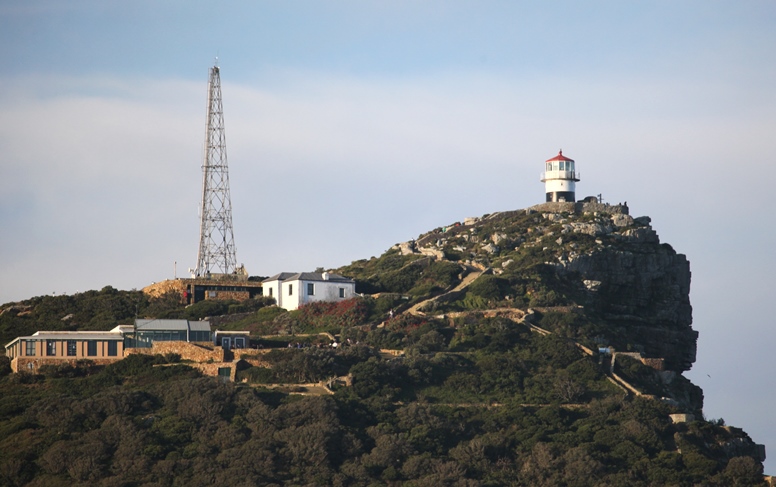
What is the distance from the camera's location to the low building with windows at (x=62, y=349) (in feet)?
275

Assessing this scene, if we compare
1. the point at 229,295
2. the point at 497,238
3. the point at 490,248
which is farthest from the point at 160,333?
the point at 497,238

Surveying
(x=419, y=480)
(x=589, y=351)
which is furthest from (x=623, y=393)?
(x=419, y=480)

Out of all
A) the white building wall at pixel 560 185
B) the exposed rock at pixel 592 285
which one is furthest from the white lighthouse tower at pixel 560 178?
the exposed rock at pixel 592 285

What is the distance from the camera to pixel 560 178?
112 m

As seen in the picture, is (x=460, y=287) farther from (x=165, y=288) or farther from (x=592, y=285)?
(x=165, y=288)

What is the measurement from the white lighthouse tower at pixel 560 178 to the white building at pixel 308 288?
756 inches

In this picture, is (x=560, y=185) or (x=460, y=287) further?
(x=560, y=185)

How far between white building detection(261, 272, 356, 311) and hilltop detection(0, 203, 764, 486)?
1529mm

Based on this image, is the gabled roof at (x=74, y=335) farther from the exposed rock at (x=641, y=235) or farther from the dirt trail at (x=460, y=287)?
the exposed rock at (x=641, y=235)

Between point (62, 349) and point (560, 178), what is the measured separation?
39850 millimetres

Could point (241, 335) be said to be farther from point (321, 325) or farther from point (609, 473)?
point (609, 473)

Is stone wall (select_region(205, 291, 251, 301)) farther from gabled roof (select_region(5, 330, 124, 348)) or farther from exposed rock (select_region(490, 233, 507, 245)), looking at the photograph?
exposed rock (select_region(490, 233, 507, 245))

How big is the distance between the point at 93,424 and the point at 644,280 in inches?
1536

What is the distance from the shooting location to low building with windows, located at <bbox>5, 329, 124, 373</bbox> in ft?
275
